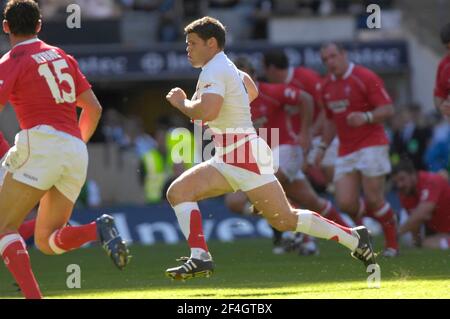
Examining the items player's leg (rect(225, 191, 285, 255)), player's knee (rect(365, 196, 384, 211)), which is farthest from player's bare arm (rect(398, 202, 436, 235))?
player's leg (rect(225, 191, 285, 255))

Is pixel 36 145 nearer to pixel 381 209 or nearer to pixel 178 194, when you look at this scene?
pixel 178 194

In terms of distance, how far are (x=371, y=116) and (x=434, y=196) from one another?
5.80ft

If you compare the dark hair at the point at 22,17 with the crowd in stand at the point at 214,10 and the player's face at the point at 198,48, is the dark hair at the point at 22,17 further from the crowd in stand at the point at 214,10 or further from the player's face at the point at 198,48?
the crowd in stand at the point at 214,10

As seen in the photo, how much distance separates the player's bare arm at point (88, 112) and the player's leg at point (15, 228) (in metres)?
0.78

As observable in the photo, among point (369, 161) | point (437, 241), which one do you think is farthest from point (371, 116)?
point (437, 241)

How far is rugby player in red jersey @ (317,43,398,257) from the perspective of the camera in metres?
13.6

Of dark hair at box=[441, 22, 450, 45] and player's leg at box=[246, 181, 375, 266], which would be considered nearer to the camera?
player's leg at box=[246, 181, 375, 266]

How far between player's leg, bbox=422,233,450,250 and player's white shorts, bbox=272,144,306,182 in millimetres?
2126

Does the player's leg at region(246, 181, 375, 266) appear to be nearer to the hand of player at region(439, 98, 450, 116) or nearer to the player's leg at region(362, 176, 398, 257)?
the hand of player at region(439, 98, 450, 116)

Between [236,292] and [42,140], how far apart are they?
2.11m

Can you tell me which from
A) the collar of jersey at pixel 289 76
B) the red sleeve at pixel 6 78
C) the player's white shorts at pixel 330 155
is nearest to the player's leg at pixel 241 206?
the collar of jersey at pixel 289 76

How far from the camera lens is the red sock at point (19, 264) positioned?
8.65 metres

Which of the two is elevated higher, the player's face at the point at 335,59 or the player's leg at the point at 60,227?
the player's face at the point at 335,59
